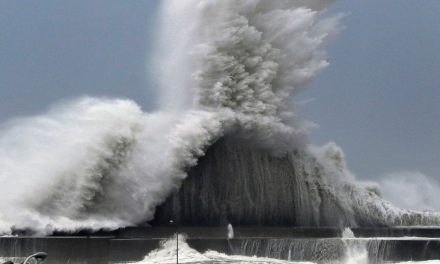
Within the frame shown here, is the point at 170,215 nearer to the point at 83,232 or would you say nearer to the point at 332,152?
the point at 83,232

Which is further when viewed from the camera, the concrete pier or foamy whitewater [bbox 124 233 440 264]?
the concrete pier

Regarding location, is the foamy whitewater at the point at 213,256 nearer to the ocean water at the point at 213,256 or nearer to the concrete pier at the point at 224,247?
the ocean water at the point at 213,256

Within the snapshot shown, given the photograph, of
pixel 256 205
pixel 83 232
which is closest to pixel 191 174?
pixel 256 205

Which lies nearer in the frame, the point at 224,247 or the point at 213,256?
the point at 213,256

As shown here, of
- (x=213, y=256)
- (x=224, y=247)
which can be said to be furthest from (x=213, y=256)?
(x=224, y=247)

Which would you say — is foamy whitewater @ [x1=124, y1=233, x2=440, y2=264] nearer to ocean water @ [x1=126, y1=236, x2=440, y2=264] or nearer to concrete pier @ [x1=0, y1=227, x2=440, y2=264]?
ocean water @ [x1=126, y1=236, x2=440, y2=264]

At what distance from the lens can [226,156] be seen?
24.5 meters

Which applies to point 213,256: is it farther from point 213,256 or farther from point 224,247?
point 224,247

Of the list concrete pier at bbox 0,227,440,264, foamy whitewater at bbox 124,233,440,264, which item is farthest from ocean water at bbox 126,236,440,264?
concrete pier at bbox 0,227,440,264

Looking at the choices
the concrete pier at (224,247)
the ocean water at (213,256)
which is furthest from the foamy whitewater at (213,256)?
the concrete pier at (224,247)

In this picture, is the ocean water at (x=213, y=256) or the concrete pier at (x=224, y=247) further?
the concrete pier at (x=224, y=247)

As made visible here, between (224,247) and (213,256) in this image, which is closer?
(213,256)

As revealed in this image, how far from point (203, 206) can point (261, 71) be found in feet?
17.7

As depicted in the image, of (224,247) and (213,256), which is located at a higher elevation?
(224,247)
